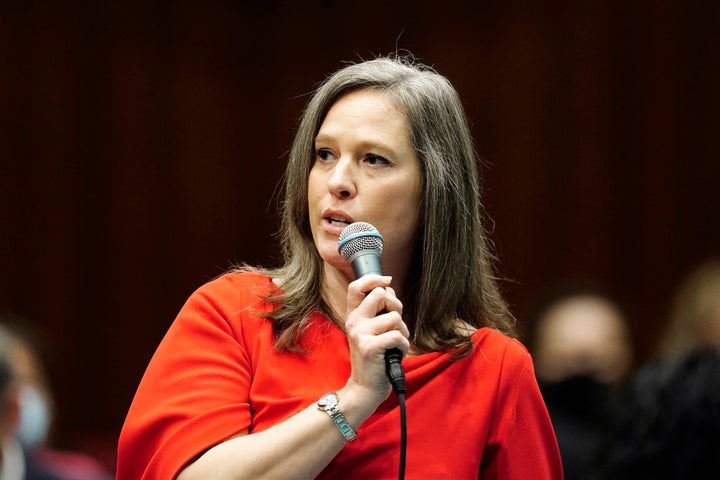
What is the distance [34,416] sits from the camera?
3.90 metres

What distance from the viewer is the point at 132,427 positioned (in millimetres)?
1842

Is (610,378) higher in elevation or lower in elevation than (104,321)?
higher

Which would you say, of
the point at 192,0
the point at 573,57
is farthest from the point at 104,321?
the point at 573,57

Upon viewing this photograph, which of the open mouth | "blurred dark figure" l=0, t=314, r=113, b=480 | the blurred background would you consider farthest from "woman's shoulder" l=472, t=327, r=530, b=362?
the blurred background

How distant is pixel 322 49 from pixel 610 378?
2.74 meters

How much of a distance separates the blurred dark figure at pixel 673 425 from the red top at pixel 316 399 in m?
0.45

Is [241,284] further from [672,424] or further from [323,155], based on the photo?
[672,424]

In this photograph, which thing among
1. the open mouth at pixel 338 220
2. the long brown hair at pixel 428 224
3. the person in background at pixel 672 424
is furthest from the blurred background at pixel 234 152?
the open mouth at pixel 338 220

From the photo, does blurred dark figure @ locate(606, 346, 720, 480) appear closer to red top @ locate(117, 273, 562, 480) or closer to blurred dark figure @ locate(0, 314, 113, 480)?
red top @ locate(117, 273, 562, 480)

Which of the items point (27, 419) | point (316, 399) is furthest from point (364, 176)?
point (27, 419)

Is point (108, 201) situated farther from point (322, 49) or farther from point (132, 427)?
point (132, 427)

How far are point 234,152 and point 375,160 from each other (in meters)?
3.89

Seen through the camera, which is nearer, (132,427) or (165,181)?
(132,427)

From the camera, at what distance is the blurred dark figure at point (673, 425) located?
2330 millimetres
